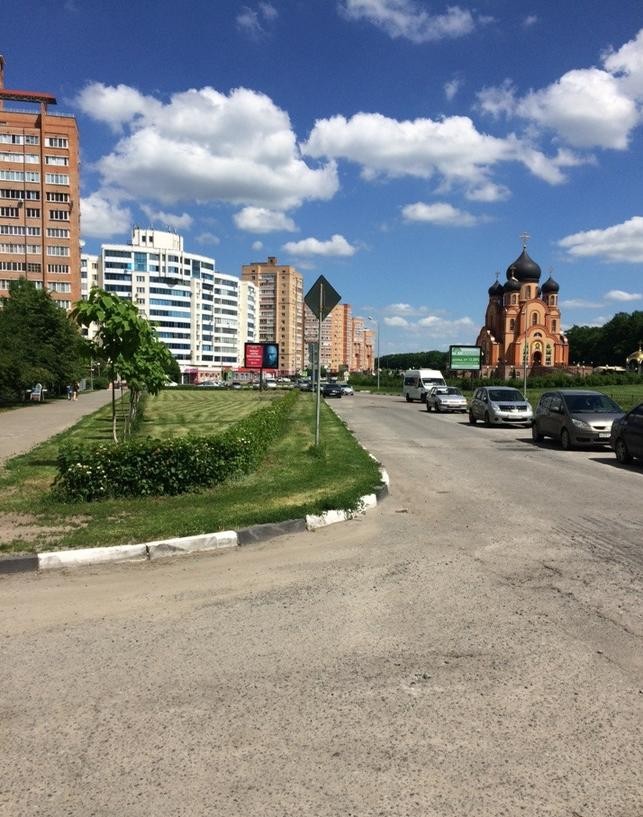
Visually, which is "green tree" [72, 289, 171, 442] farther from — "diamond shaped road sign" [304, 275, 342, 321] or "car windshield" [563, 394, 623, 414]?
"car windshield" [563, 394, 623, 414]

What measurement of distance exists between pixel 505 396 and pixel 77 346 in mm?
17321

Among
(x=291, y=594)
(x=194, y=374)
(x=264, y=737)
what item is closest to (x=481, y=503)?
(x=291, y=594)

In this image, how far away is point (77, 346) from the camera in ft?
47.8

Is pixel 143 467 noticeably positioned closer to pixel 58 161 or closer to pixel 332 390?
pixel 332 390

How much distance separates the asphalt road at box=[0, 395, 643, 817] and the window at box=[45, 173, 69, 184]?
101 metres

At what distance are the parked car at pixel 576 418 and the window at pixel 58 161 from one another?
93909mm

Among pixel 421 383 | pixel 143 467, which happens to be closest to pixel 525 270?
pixel 421 383

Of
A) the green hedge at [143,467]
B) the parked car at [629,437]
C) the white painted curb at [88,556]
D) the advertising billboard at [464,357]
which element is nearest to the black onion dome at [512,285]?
the advertising billboard at [464,357]

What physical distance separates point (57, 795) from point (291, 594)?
2693 mm

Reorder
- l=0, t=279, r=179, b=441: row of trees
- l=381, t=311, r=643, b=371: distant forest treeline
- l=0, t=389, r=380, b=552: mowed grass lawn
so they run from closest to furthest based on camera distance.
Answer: l=0, t=389, r=380, b=552: mowed grass lawn
l=0, t=279, r=179, b=441: row of trees
l=381, t=311, r=643, b=371: distant forest treeline

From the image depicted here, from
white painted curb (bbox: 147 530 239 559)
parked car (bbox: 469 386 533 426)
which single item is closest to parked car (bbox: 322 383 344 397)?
parked car (bbox: 469 386 533 426)

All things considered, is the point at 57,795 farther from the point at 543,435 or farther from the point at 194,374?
the point at 194,374

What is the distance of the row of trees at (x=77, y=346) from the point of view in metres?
13.1

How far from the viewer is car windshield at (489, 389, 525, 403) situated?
1010 inches
